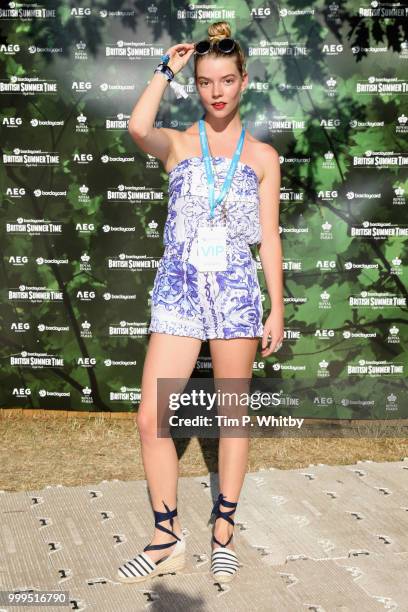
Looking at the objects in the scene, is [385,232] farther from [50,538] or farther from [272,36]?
[50,538]

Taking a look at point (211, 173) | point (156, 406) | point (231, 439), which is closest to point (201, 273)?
point (211, 173)

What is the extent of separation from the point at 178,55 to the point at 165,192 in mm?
2648

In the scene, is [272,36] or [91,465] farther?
[272,36]

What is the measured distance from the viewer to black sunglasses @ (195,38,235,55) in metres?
3.22

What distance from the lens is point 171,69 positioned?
3217 mm

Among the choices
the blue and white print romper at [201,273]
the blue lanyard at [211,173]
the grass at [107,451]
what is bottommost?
the grass at [107,451]

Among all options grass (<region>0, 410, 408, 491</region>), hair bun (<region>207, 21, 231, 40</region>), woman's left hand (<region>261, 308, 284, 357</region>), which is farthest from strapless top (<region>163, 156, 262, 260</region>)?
grass (<region>0, 410, 408, 491</region>)

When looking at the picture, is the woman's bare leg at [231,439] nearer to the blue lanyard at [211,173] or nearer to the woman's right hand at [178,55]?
the blue lanyard at [211,173]

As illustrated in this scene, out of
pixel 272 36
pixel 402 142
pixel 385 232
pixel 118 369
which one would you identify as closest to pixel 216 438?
pixel 118 369

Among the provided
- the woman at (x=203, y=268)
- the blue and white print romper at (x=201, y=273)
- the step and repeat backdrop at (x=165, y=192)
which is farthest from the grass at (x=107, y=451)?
the blue and white print romper at (x=201, y=273)

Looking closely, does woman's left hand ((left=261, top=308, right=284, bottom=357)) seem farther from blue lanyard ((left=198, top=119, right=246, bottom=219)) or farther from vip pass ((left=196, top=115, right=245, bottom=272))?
blue lanyard ((left=198, top=119, right=246, bottom=219))

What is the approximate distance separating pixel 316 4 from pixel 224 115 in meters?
2.81

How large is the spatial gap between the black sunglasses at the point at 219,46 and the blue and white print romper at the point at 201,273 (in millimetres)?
442

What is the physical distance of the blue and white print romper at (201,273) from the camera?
3.33 meters
